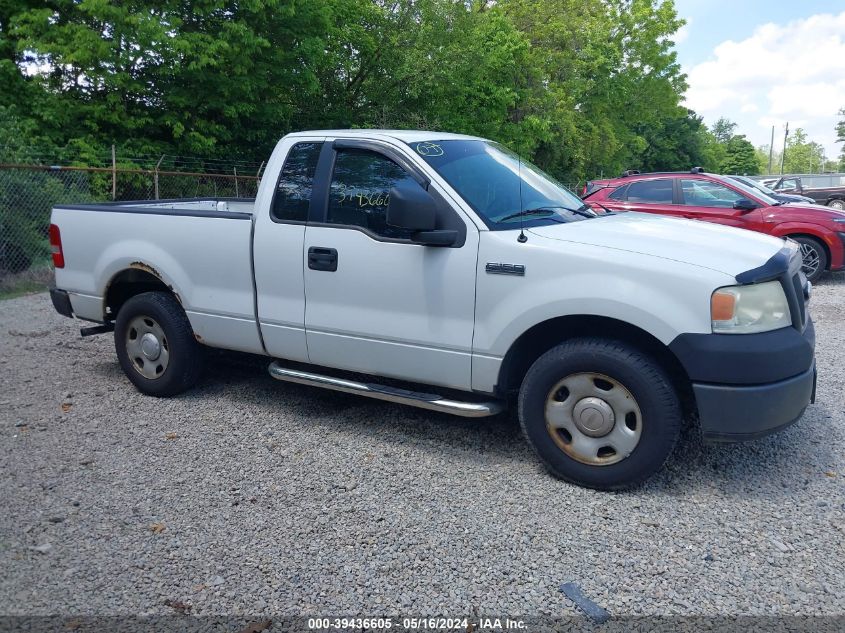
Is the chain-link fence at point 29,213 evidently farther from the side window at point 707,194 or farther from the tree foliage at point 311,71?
the side window at point 707,194

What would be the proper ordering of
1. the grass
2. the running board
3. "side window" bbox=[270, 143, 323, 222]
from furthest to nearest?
the grass → "side window" bbox=[270, 143, 323, 222] → the running board

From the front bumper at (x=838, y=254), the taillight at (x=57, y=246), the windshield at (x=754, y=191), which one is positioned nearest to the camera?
the taillight at (x=57, y=246)

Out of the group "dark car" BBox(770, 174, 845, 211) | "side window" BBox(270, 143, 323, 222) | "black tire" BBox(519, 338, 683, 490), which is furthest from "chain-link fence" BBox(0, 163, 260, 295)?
"dark car" BBox(770, 174, 845, 211)

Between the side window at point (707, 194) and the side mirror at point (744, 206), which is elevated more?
the side window at point (707, 194)

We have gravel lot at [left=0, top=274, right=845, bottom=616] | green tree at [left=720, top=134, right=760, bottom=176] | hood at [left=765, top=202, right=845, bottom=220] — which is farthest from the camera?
green tree at [left=720, top=134, right=760, bottom=176]

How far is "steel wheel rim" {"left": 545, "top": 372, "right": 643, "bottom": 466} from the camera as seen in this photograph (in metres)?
3.78

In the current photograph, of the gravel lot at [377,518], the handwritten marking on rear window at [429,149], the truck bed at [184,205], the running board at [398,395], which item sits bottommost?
the gravel lot at [377,518]

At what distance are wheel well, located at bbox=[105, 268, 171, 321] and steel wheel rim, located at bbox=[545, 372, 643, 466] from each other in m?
3.13

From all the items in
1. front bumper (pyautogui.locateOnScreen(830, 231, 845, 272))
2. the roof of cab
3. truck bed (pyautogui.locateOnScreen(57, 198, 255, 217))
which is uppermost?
the roof of cab

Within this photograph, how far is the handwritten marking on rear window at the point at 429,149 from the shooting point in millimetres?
4473

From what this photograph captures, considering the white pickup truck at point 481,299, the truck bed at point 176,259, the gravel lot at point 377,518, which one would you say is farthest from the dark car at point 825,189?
the truck bed at point 176,259

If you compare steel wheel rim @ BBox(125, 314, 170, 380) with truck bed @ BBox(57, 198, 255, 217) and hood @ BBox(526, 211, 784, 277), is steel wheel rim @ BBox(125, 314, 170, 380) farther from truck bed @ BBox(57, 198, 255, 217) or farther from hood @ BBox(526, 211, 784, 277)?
hood @ BBox(526, 211, 784, 277)

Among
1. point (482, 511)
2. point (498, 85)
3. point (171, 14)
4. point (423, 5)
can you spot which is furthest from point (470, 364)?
point (498, 85)

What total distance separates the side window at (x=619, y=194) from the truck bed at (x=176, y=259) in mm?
8041
